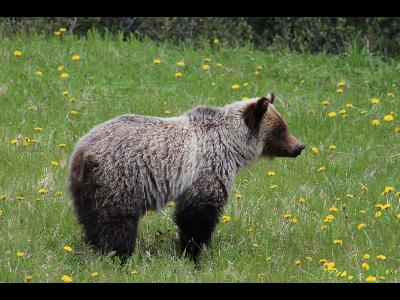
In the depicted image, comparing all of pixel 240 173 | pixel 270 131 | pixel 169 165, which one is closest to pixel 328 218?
pixel 270 131

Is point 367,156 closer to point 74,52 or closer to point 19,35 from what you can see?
point 74,52

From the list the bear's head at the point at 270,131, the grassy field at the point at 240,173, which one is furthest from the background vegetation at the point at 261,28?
the bear's head at the point at 270,131

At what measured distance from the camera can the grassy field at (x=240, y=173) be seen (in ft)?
25.5

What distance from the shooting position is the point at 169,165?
8023 mm

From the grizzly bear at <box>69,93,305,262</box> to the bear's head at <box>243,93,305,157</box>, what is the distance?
10mm

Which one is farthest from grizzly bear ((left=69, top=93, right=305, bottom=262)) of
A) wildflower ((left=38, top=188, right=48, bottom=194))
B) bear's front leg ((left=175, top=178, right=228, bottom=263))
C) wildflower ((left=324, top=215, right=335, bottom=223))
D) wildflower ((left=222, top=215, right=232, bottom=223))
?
wildflower ((left=38, top=188, right=48, bottom=194))

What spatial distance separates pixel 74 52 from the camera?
13.8 m

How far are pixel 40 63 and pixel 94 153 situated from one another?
234 inches

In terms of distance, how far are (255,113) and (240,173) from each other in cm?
187

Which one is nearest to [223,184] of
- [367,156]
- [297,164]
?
[297,164]

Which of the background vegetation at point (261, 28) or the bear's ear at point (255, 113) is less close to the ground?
the bear's ear at point (255, 113)

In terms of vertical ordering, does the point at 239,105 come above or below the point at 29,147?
above

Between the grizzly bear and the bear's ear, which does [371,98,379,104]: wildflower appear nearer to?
the grizzly bear

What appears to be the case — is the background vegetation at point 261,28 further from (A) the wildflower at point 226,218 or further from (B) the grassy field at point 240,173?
(A) the wildflower at point 226,218
